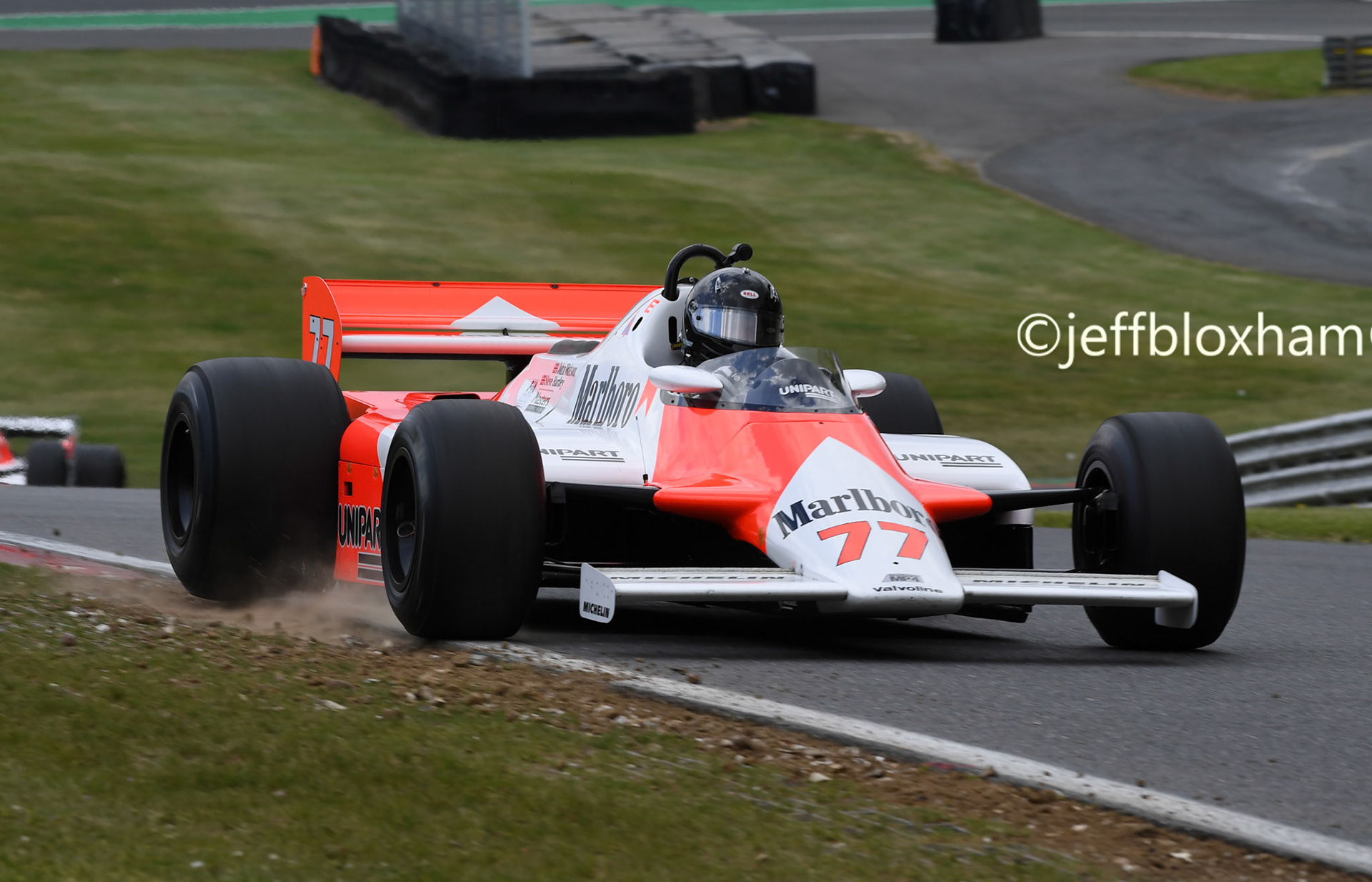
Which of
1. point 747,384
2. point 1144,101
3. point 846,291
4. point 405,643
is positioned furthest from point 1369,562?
point 1144,101

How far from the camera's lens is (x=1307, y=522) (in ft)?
42.5

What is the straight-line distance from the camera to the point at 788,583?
611cm

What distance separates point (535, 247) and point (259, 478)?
16.4 metres

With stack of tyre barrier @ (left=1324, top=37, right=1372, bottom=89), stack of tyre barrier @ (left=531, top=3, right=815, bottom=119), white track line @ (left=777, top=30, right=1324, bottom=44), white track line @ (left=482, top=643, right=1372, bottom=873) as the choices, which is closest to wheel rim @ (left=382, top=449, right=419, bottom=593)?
white track line @ (left=482, top=643, right=1372, bottom=873)

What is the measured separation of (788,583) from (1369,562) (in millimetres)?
5627

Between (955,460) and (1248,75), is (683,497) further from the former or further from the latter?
(1248,75)

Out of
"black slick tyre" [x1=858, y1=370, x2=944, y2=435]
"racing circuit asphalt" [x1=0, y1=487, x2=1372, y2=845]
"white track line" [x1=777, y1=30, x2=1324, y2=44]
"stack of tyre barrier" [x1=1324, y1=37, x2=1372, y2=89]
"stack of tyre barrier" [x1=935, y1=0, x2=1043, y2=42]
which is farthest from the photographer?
"white track line" [x1=777, y1=30, x2=1324, y2=44]

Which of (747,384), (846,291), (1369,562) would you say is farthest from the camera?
(846,291)

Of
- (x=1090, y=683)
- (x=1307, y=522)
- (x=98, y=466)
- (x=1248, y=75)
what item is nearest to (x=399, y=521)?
(x=1090, y=683)

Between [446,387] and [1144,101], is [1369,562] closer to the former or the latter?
[446,387]

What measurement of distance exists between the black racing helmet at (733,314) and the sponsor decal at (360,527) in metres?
1.47

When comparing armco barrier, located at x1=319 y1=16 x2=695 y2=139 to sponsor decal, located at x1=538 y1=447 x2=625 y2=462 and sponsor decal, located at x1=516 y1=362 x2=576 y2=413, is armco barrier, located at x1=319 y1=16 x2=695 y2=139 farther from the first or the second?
sponsor decal, located at x1=538 y1=447 x2=625 y2=462

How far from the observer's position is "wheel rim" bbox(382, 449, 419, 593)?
265 inches

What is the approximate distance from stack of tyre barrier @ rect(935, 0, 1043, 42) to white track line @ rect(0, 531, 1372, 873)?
3374 centimetres
